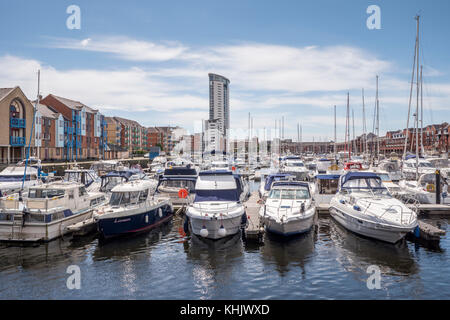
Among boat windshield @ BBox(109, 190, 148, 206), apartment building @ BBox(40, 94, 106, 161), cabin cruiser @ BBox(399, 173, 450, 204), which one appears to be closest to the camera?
boat windshield @ BBox(109, 190, 148, 206)

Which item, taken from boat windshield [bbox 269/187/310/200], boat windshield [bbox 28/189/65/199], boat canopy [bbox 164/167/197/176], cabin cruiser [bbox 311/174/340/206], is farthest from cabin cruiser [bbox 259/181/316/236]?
boat canopy [bbox 164/167/197/176]

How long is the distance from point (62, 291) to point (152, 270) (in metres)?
3.52

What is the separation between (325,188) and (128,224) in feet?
51.2

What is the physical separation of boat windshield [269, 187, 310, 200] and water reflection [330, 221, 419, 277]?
3022mm

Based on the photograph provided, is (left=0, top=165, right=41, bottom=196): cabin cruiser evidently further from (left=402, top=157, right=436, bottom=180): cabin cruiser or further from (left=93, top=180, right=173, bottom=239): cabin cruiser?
(left=402, top=157, right=436, bottom=180): cabin cruiser

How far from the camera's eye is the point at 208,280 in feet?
43.7

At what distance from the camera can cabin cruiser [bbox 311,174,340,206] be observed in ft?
86.0

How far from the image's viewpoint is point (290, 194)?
67.7 feet

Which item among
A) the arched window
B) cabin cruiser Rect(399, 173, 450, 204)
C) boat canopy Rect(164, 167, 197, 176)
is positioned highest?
the arched window

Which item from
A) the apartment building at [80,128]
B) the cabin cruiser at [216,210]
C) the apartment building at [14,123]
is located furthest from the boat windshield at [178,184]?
the apartment building at [80,128]

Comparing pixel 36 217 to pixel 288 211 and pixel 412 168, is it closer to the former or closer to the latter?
pixel 288 211

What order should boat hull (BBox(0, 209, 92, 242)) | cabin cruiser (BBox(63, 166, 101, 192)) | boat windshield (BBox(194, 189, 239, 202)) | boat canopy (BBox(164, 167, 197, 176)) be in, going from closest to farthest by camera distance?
boat hull (BBox(0, 209, 92, 242)) → boat windshield (BBox(194, 189, 239, 202)) → cabin cruiser (BBox(63, 166, 101, 192)) → boat canopy (BBox(164, 167, 197, 176))
